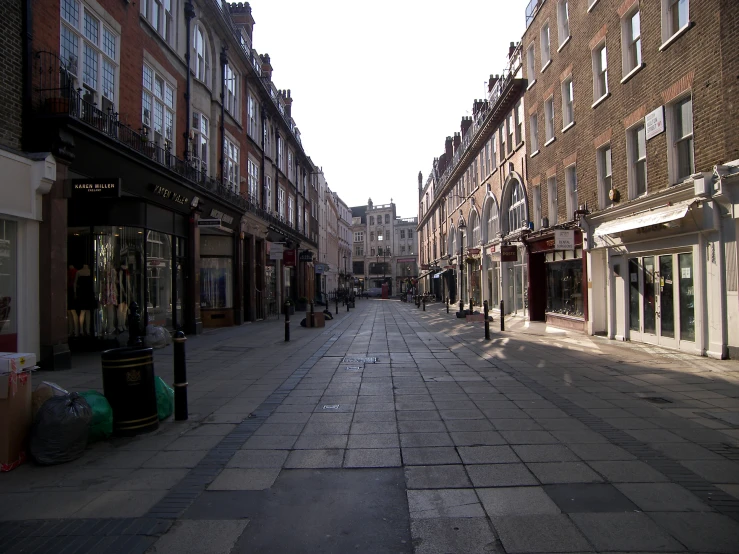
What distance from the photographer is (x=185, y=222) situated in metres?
17.0

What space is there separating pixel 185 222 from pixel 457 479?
1472cm

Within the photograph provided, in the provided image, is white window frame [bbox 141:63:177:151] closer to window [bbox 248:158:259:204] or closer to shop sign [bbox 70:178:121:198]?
shop sign [bbox 70:178:121:198]

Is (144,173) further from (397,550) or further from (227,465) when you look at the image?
(397,550)

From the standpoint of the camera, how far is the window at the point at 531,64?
69.3 ft

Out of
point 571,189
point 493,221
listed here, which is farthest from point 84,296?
point 493,221

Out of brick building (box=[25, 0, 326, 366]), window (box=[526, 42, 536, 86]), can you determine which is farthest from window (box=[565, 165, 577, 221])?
brick building (box=[25, 0, 326, 366])

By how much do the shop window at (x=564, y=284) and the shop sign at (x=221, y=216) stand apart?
491 inches

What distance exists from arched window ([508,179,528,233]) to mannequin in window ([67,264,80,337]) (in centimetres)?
1682

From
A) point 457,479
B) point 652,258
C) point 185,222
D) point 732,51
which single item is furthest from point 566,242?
point 457,479

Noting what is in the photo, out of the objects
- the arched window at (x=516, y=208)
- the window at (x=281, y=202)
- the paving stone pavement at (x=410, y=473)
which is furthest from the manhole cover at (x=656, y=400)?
the window at (x=281, y=202)

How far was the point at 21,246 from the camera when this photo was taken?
30.5ft

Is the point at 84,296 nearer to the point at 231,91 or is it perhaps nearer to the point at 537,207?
Result: the point at 231,91

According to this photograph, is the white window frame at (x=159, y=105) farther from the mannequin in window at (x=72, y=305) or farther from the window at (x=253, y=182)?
the window at (x=253, y=182)

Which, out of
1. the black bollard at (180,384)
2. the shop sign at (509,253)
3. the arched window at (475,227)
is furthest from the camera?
the arched window at (475,227)
